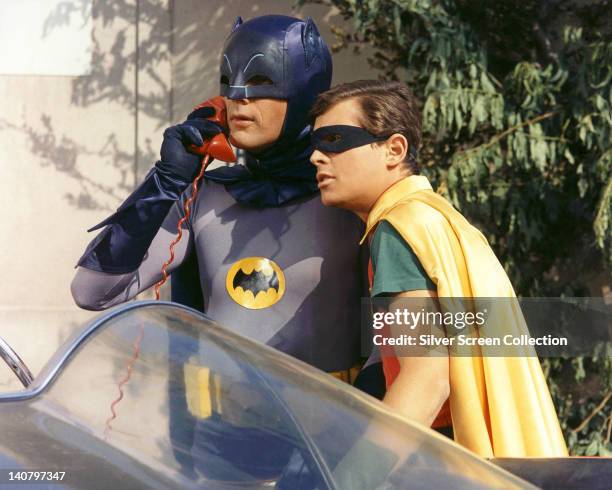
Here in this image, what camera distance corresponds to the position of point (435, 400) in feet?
7.12

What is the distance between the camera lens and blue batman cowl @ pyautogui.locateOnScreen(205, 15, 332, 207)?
269 cm

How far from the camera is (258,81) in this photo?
2707mm

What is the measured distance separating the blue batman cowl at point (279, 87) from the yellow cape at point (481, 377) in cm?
50

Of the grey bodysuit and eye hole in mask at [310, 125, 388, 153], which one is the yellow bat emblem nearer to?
the grey bodysuit

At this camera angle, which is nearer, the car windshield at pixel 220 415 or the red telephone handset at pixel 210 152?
the car windshield at pixel 220 415

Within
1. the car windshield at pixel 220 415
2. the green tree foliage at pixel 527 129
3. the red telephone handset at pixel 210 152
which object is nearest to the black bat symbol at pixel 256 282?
the red telephone handset at pixel 210 152

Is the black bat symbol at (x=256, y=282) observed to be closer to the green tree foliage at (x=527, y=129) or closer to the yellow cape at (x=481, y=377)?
the yellow cape at (x=481, y=377)

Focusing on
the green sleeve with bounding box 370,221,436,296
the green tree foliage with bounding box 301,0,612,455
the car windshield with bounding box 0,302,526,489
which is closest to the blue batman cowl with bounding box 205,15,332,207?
the green sleeve with bounding box 370,221,436,296

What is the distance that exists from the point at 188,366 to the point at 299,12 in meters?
4.72

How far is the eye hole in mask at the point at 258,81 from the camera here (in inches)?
106

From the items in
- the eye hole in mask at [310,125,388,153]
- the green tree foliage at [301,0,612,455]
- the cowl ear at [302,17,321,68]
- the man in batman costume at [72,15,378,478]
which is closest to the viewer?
the eye hole in mask at [310,125,388,153]

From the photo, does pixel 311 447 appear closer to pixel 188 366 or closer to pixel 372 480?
pixel 372 480

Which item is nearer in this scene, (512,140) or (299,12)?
(512,140)

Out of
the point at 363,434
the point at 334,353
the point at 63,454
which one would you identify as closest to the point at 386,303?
the point at 334,353
